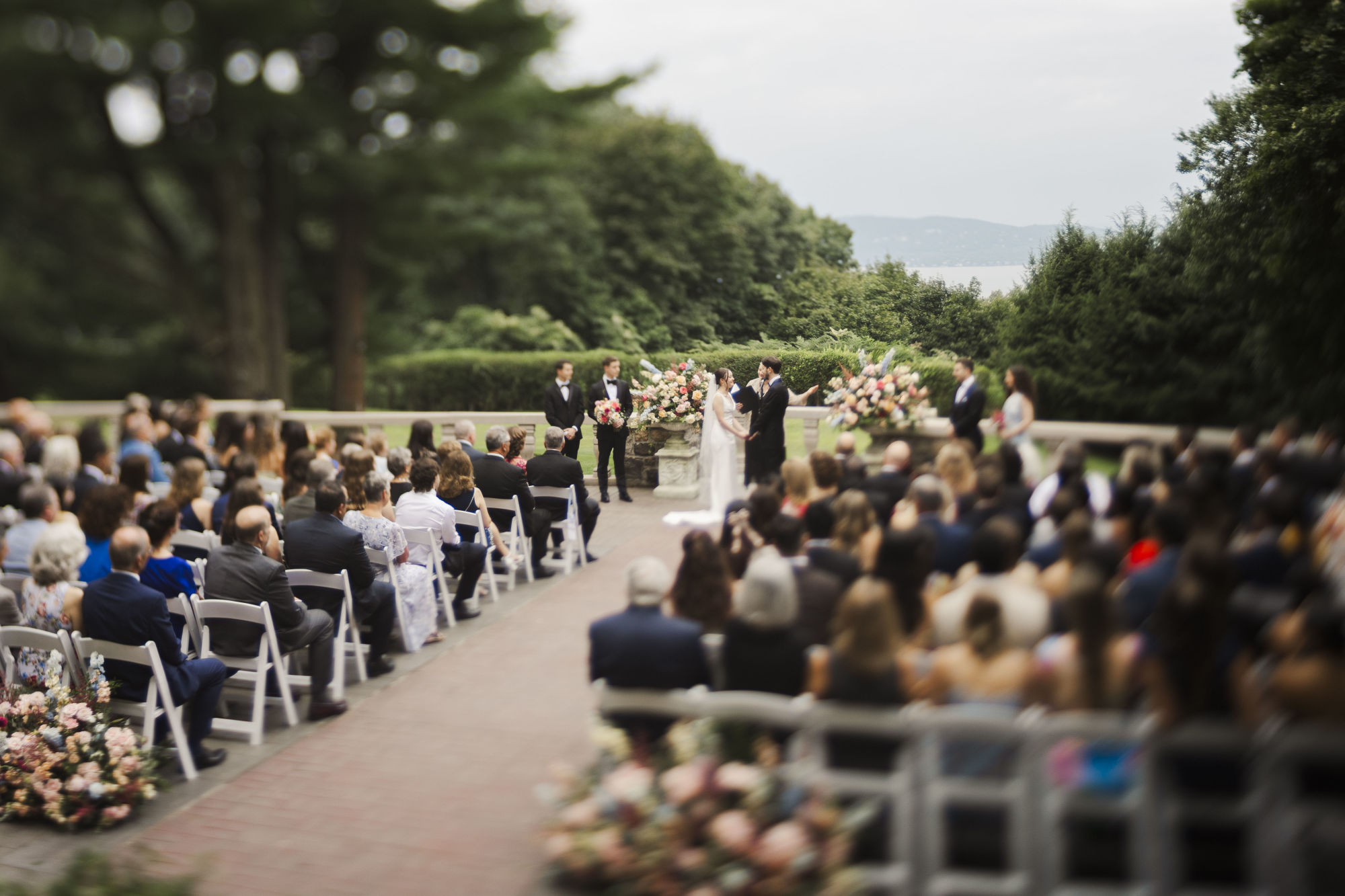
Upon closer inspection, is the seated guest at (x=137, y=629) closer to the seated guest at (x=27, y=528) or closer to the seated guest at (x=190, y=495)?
the seated guest at (x=27, y=528)

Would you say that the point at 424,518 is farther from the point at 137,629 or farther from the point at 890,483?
the point at 890,483

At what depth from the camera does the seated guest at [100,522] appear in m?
5.54

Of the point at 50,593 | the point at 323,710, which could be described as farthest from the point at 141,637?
the point at 323,710

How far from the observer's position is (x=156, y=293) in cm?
668

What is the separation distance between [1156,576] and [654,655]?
2.13 m

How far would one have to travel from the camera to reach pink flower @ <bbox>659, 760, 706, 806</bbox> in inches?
138

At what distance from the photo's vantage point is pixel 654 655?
3920 millimetres

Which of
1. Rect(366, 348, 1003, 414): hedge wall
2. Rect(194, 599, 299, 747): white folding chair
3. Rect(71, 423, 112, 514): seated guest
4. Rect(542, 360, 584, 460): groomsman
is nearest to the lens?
Rect(194, 599, 299, 747): white folding chair

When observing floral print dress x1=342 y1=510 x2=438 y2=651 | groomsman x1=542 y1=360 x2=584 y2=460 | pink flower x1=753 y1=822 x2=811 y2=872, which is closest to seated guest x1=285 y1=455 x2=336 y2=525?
floral print dress x1=342 y1=510 x2=438 y2=651

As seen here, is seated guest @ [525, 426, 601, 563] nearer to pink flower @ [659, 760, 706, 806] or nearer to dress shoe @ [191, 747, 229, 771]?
dress shoe @ [191, 747, 229, 771]

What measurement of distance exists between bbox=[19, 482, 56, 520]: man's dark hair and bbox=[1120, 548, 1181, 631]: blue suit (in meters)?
6.53

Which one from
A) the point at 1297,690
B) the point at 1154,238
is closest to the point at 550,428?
the point at 1154,238

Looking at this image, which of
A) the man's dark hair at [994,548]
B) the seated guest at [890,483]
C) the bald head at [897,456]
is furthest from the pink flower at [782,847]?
the bald head at [897,456]

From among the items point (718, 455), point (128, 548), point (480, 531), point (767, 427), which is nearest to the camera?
point (128, 548)
